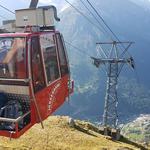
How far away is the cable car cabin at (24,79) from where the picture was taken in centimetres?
1619

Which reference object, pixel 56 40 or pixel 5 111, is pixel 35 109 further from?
pixel 56 40

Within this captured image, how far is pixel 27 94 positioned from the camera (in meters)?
16.7

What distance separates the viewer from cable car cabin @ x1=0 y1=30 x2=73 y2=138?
16.2 meters

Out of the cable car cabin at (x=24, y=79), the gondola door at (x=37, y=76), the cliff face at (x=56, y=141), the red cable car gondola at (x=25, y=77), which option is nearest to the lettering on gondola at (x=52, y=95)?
the red cable car gondola at (x=25, y=77)

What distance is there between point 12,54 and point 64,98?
572cm

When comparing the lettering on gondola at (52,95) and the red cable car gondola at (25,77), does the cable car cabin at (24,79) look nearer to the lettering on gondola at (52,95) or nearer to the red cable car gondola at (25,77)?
the red cable car gondola at (25,77)

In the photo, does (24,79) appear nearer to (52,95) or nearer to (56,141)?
(52,95)

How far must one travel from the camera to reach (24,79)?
1612cm

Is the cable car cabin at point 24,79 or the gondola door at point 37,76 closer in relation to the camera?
the cable car cabin at point 24,79

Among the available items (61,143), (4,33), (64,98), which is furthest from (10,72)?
(61,143)

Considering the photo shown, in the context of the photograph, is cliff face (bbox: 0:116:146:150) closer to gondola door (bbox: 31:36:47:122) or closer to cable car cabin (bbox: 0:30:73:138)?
cable car cabin (bbox: 0:30:73:138)

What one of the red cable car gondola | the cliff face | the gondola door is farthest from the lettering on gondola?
the cliff face

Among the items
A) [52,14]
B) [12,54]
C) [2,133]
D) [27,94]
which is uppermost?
[52,14]

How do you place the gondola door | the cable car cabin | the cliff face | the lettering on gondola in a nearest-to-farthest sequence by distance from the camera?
1. the cable car cabin
2. the gondola door
3. the lettering on gondola
4. the cliff face
